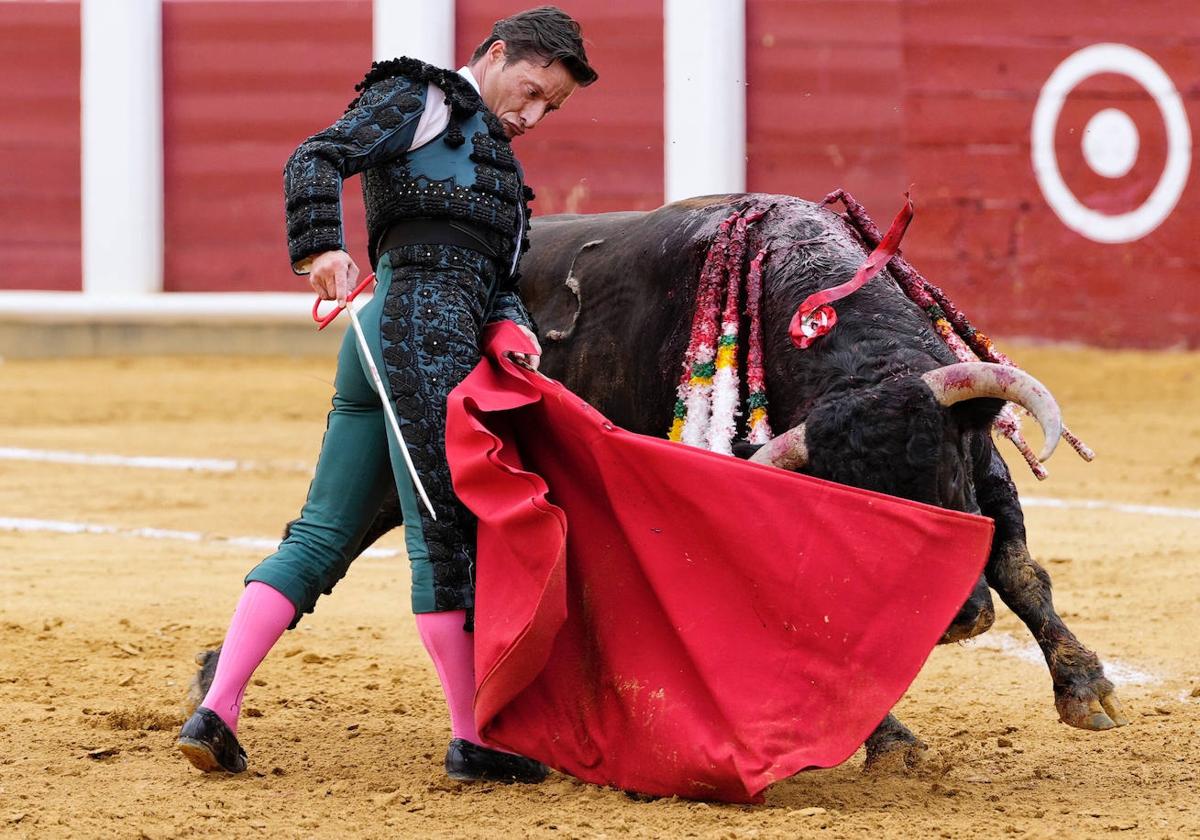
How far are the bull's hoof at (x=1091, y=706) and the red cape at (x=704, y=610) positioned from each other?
445mm

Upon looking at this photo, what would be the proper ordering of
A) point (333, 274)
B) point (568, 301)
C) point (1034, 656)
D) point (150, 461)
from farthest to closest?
1. point (150, 461)
2. point (1034, 656)
3. point (568, 301)
4. point (333, 274)

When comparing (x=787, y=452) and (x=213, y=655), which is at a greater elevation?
(x=787, y=452)

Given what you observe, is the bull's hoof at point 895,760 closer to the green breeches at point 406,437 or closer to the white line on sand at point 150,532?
the green breeches at point 406,437

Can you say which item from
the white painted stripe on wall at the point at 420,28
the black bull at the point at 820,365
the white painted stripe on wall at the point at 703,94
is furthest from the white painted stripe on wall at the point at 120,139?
the black bull at the point at 820,365

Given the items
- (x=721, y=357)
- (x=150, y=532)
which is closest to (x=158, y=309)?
(x=150, y=532)

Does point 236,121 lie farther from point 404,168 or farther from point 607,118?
point 404,168

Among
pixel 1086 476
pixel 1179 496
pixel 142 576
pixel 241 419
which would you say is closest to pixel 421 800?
pixel 142 576

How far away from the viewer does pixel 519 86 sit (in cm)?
254

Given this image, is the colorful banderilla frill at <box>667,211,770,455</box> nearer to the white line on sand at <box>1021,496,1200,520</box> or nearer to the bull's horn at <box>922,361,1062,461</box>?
the bull's horn at <box>922,361,1062,461</box>

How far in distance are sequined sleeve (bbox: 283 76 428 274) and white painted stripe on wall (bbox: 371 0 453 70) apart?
7.41 m

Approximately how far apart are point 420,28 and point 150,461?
393cm

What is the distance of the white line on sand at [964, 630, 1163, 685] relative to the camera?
3348 millimetres

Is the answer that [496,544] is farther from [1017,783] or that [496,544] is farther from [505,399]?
[1017,783]

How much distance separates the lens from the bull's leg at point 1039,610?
8.86ft
